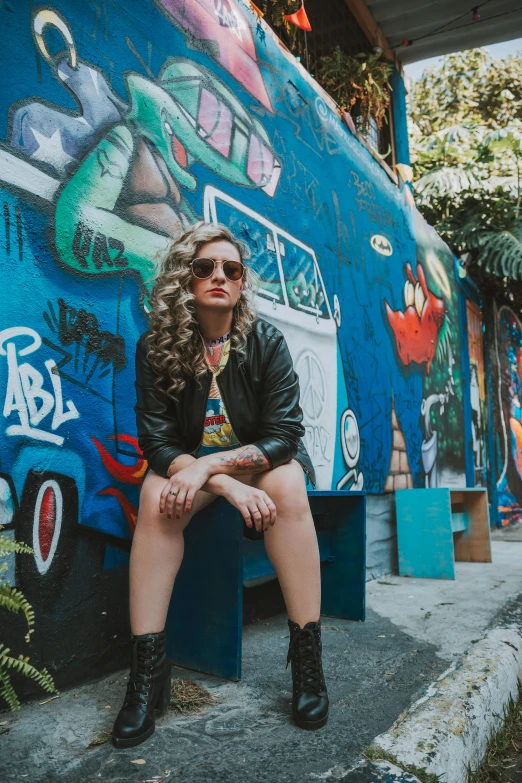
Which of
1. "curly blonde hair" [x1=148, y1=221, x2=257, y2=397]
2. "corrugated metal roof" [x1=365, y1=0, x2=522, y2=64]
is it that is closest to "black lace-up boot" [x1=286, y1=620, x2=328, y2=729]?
"curly blonde hair" [x1=148, y1=221, x2=257, y2=397]

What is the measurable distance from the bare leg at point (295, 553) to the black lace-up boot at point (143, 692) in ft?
1.35

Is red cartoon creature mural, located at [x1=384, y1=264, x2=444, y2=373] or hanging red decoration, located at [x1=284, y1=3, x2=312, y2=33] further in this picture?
red cartoon creature mural, located at [x1=384, y1=264, x2=444, y2=373]

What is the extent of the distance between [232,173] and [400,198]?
10.2 ft

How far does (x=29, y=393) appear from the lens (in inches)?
77.9

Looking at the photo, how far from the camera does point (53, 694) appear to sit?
192 centimetres

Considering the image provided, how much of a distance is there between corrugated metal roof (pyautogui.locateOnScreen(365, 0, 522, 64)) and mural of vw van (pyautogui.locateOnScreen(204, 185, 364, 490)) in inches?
153

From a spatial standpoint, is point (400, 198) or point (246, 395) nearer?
point (246, 395)

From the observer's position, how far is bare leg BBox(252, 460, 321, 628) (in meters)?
1.78

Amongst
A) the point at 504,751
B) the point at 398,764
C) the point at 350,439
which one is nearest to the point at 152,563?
the point at 398,764

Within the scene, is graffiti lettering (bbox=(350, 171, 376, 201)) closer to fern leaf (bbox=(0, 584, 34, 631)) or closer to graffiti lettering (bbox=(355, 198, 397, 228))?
graffiti lettering (bbox=(355, 198, 397, 228))

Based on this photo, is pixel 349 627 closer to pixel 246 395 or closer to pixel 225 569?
pixel 225 569

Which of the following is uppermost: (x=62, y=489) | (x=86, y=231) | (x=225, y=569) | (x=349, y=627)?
(x=86, y=231)

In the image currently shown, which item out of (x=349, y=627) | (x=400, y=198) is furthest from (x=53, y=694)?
(x=400, y=198)

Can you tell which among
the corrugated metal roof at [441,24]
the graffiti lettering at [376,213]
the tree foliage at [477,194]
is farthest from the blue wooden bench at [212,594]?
the tree foliage at [477,194]
